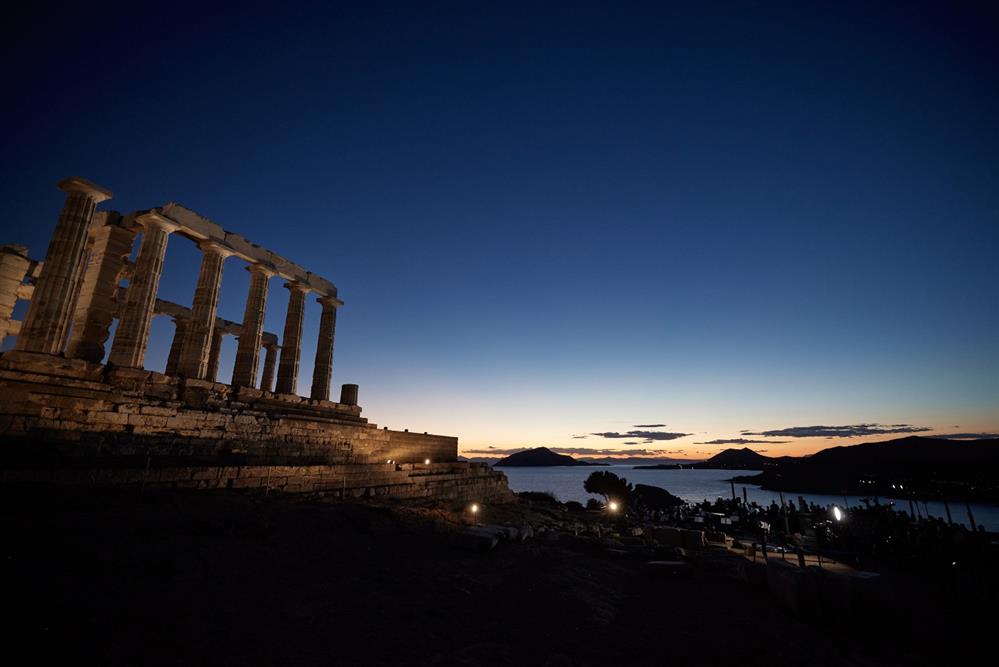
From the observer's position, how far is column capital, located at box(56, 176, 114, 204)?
46.3ft

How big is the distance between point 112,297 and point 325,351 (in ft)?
33.9

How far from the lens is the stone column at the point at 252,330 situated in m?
20.2

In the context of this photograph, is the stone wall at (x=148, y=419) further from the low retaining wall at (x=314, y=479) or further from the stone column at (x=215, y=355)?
the stone column at (x=215, y=355)

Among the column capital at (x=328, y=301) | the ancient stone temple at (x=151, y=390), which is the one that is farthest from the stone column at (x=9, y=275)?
the column capital at (x=328, y=301)

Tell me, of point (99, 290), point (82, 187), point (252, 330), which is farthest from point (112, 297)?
point (252, 330)

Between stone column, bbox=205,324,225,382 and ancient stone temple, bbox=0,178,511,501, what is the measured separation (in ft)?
5.79

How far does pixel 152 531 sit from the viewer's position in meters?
7.58

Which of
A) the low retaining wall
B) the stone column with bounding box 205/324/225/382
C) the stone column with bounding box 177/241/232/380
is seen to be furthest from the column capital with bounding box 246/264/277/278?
the low retaining wall

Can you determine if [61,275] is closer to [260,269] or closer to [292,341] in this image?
[260,269]

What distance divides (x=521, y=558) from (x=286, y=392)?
1708 centimetres

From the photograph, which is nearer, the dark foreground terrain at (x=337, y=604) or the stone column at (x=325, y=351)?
the dark foreground terrain at (x=337, y=604)

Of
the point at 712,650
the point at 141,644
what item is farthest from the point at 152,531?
the point at 712,650

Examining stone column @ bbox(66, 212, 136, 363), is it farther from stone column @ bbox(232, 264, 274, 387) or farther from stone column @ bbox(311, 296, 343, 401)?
stone column @ bbox(311, 296, 343, 401)

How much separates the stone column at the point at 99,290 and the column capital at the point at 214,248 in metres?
2.46
